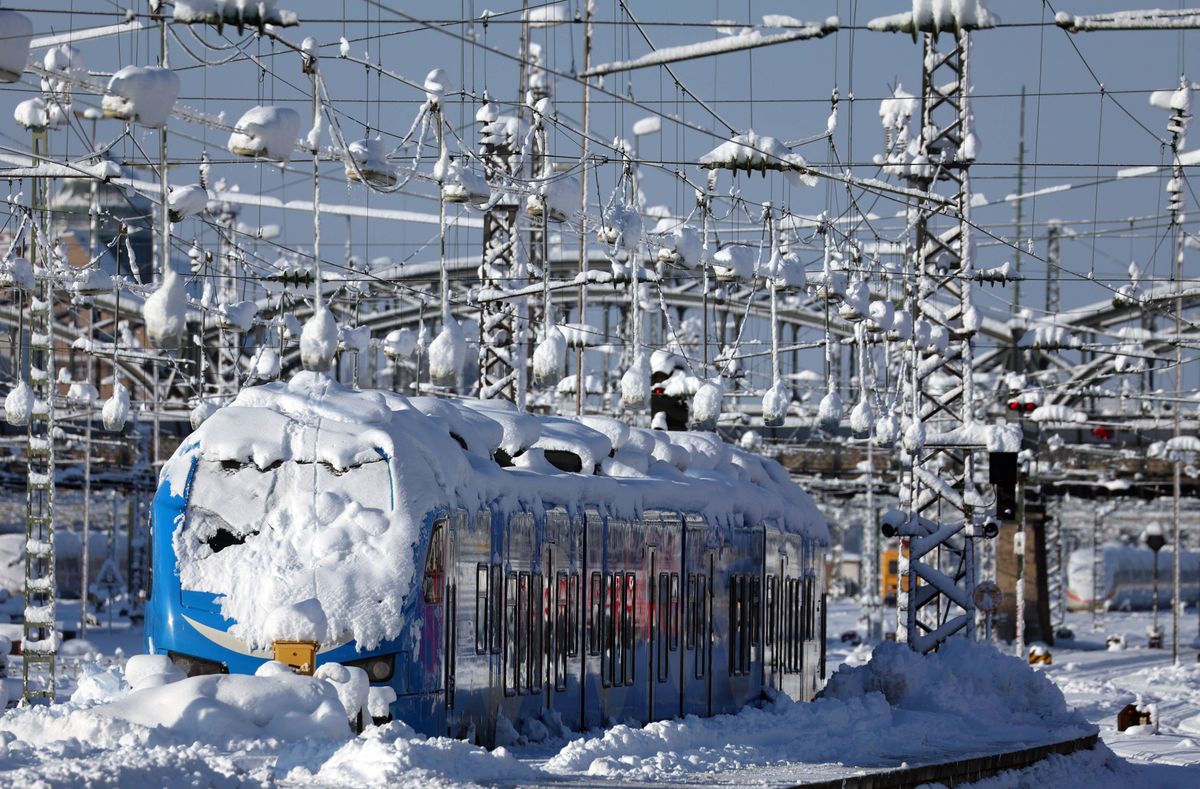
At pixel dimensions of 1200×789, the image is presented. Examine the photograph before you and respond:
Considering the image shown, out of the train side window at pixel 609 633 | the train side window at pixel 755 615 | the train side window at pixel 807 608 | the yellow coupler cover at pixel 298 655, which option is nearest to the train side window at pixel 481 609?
the yellow coupler cover at pixel 298 655

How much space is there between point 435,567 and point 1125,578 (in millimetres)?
105600

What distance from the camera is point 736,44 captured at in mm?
23344

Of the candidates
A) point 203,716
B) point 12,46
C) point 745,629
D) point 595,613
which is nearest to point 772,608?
point 745,629

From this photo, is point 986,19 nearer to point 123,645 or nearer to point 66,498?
point 123,645

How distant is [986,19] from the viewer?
22.5m

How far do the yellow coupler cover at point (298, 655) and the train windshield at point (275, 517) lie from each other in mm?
753

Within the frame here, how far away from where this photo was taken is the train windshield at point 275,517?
62.3 feet

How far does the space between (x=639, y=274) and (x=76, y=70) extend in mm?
11626

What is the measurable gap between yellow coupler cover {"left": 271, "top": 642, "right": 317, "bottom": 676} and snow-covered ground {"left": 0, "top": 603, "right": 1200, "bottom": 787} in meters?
1.05

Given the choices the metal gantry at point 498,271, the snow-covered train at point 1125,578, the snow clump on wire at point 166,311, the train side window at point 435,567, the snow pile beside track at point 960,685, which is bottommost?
the snow-covered train at point 1125,578

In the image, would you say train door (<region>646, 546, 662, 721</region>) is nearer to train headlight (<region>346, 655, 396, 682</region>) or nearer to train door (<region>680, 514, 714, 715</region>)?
train door (<region>680, 514, 714, 715</region>)

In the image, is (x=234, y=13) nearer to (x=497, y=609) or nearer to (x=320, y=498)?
(x=320, y=498)

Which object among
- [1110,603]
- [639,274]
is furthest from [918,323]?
[1110,603]

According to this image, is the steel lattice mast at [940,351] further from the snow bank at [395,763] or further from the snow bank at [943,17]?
the snow bank at [395,763]
